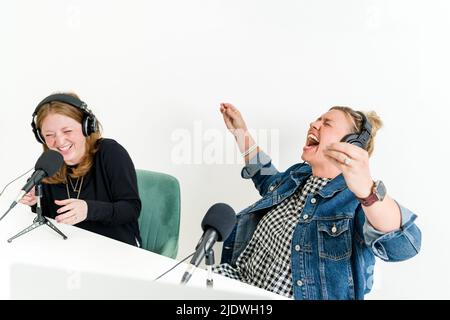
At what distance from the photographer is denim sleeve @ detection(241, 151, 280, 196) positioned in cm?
158

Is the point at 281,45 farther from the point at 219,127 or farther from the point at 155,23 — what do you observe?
the point at 155,23

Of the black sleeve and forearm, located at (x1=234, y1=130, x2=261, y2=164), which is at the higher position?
forearm, located at (x1=234, y1=130, x2=261, y2=164)

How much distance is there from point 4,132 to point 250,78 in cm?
137

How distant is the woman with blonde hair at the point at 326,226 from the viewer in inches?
39.4

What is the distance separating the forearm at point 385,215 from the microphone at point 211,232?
0.36 metres

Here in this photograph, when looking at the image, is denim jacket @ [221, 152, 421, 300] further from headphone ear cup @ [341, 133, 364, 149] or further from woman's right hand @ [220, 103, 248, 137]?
woman's right hand @ [220, 103, 248, 137]

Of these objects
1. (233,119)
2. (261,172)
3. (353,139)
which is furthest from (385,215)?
(233,119)

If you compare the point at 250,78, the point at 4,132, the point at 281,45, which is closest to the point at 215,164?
the point at 250,78

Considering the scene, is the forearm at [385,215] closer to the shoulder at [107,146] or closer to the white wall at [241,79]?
the white wall at [241,79]

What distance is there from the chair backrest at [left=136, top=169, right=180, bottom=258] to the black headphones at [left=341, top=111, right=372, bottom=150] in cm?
59

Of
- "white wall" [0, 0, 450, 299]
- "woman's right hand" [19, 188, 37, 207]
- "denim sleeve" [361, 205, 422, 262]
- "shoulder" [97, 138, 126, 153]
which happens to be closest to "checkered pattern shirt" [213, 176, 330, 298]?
"denim sleeve" [361, 205, 422, 262]

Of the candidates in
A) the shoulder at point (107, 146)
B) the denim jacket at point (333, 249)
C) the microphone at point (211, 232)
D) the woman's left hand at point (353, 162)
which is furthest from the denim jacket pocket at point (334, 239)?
the shoulder at point (107, 146)

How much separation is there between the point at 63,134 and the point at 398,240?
1.06 meters

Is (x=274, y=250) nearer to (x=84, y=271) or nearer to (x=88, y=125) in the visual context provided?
(x=84, y=271)
